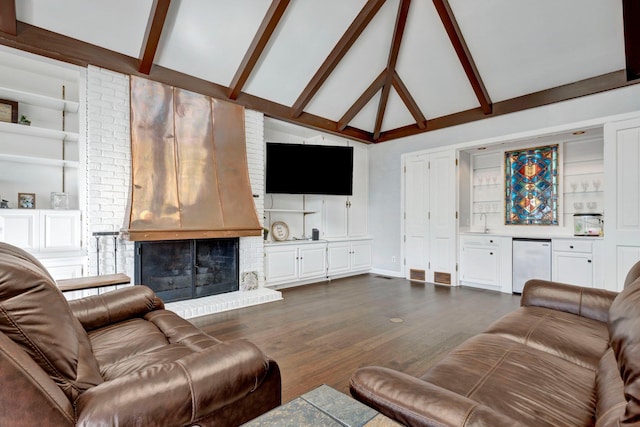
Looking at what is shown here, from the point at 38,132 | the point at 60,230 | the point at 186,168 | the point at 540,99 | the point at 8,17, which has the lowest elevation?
the point at 60,230

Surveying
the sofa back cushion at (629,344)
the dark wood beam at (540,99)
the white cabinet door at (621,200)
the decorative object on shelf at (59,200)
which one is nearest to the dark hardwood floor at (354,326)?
the white cabinet door at (621,200)

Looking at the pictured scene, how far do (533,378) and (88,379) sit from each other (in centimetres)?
166

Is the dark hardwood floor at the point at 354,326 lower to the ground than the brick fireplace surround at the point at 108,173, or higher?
lower

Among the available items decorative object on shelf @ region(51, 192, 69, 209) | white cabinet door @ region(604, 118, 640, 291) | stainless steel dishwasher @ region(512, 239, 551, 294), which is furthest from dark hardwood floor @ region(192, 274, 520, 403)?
decorative object on shelf @ region(51, 192, 69, 209)

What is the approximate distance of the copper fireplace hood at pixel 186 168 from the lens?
3508mm

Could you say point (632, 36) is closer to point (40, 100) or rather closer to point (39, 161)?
point (40, 100)

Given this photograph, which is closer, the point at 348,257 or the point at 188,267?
the point at 188,267

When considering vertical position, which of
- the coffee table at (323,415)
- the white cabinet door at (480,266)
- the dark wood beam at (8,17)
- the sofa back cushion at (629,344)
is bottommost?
the white cabinet door at (480,266)

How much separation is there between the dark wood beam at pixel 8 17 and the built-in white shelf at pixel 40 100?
0.54 m

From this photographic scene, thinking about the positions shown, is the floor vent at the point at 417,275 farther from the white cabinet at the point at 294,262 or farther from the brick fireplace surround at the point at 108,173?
the brick fireplace surround at the point at 108,173

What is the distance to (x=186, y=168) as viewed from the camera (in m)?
3.82

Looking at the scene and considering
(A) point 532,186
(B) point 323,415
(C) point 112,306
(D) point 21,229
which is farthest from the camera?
(A) point 532,186

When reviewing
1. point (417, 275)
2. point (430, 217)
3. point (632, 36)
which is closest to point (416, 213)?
point (430, 217)

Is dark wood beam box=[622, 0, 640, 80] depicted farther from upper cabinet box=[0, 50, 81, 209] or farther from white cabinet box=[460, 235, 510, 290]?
upper cabinet box=[0, 50, 81, 209]
